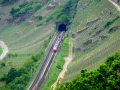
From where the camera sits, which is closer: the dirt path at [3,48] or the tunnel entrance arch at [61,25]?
the dirt path at [3,48]

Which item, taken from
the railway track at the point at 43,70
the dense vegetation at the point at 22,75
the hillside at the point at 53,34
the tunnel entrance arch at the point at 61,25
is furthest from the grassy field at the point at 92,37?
the dense vegetation at the point at 22,75

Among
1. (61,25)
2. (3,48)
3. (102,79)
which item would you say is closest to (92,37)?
(61,25)

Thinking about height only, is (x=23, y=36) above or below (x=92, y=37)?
above

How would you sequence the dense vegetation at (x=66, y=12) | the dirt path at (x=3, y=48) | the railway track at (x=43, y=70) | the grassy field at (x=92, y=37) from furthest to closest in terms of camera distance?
the dense vegetation at (x=66, y=12) → the dirt path at (x=3, y=48) → the railway track at (x=43, y=70) → the grassy field at (x=92, y=37)

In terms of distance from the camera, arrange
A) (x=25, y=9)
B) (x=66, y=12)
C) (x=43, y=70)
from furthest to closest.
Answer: (x=25, y=9) < (x=66, y=12) < (x=43, y=70)

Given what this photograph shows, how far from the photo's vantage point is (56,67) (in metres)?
89.3

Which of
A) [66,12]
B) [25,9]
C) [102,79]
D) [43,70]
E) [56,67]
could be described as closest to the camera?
[102,79]

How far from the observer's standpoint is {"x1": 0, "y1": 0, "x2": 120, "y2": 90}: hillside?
82812 millimetres

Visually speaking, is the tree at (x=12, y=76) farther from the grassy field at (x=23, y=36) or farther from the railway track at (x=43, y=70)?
the railway track at (x=43, y=70)

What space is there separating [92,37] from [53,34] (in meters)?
26.7

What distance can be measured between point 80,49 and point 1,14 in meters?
70.0

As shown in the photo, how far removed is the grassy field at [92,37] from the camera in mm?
78144

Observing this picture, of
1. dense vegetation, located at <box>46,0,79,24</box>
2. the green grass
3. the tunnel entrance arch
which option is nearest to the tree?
the green grass

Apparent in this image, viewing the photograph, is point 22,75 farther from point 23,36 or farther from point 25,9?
point 25,9
